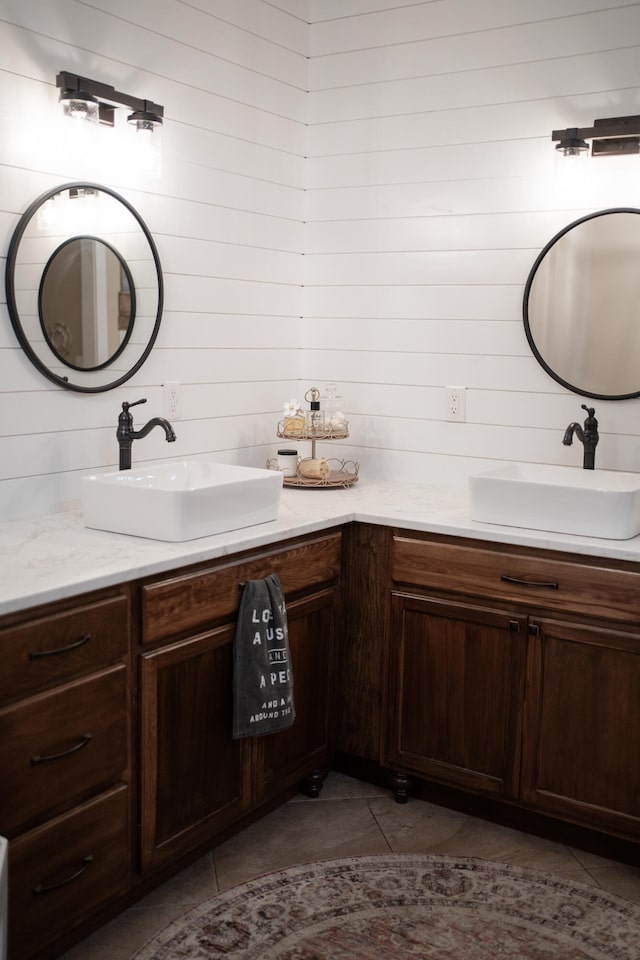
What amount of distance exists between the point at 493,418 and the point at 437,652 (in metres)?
0.89

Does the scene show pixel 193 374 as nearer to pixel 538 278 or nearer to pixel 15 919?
pixel 538 278

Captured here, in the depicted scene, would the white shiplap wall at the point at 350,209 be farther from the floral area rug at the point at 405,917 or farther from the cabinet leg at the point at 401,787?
the floral area rug at the point at 405,917

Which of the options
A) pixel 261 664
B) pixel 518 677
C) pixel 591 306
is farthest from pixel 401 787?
pixel 591 306

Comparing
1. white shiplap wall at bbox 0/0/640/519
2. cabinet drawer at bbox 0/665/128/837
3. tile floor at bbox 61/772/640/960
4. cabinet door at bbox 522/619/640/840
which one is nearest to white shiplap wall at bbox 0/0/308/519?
white shiplap wall at bbox 0/0/640/519

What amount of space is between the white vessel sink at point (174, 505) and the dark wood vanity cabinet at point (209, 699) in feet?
0.37

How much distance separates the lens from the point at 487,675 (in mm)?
2689

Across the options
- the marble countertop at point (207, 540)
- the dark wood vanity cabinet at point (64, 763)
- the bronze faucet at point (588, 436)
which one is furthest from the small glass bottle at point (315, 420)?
the dark wood vanity cabinet at point (64, 763)

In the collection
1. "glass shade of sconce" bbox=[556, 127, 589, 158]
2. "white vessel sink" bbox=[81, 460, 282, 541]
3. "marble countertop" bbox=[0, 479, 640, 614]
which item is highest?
"glass shade of sconce" bbox=[556, 127, 589, 158]

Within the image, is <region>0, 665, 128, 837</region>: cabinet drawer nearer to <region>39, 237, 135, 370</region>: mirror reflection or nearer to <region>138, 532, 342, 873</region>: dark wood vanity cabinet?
<region>138, 532, 342, 873</region>: dark wood vanity cabinet

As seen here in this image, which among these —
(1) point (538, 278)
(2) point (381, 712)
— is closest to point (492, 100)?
(1) point (538, 278)

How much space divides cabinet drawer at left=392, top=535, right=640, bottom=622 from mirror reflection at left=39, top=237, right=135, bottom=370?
1053mm

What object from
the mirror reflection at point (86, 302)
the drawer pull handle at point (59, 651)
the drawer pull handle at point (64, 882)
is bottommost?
the drawer pull handle at point (64, 882)

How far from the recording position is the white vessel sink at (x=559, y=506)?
2.48 metres

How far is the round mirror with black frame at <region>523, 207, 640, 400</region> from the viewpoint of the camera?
290 cm
